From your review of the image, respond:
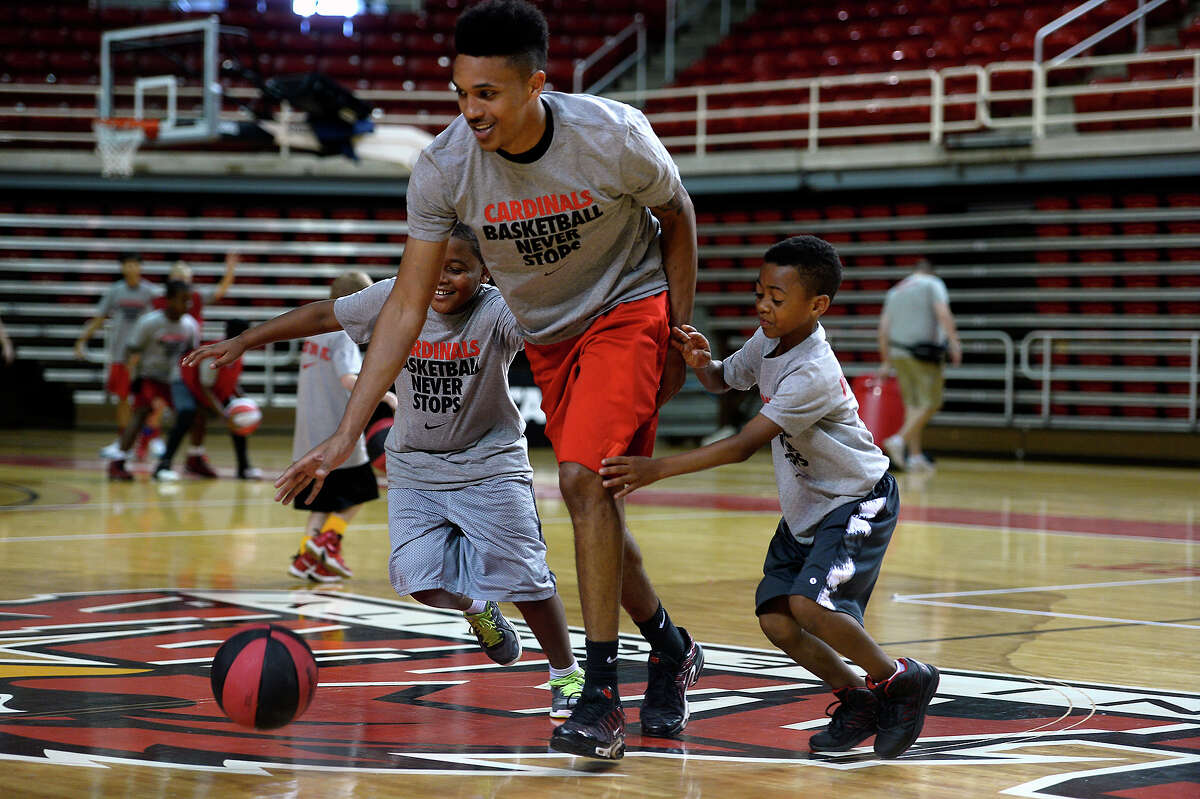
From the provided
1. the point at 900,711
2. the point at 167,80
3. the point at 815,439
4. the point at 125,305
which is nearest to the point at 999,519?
the point at 815,439

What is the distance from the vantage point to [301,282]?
71.7ft

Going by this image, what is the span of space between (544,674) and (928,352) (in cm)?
1047

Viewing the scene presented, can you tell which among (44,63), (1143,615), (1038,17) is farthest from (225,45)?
(1143,615)

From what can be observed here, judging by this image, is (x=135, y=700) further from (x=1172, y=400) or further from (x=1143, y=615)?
(x=1172, y=400)

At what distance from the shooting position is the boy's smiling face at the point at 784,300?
3.90 meters

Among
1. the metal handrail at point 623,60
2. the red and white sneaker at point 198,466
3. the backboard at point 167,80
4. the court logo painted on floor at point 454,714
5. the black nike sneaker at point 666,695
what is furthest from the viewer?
the metal handrail at point 623,60

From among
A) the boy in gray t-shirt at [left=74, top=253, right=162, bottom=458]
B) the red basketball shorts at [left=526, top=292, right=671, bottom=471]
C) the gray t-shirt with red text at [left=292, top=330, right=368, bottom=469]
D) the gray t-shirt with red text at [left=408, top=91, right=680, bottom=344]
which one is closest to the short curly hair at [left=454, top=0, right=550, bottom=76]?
the gray t-shirt with red text at [left=408, top=91, right=680, bottom=344]

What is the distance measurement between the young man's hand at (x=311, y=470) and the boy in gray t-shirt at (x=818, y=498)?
683mm

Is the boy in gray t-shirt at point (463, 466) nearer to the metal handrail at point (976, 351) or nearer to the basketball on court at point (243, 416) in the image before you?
the basketball on court at point (243, 416)

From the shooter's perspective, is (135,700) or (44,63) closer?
(135,700)

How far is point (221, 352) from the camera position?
404 cm

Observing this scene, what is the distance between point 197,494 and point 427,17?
14309mm

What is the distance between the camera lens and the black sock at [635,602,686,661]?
160 inches

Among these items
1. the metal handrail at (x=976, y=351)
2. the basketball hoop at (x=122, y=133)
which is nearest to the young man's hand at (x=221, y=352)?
the metal handrail at (x=976, y=351)
